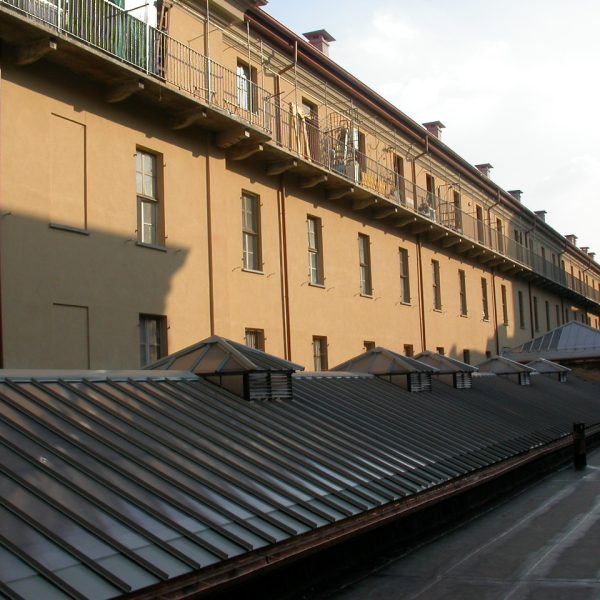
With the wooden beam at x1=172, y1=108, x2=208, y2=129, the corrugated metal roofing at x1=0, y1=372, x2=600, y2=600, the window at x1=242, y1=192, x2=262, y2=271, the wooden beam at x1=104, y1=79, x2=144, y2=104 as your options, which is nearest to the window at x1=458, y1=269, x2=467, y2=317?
the window at x1=242, y1=192, x2=262, y2=271

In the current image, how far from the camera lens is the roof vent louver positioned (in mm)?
10727

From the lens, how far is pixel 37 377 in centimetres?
809

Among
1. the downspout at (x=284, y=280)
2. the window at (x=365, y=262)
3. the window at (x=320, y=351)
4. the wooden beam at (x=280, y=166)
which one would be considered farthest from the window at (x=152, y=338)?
the window at (x=365, y=262)

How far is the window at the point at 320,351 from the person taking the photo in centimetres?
2355

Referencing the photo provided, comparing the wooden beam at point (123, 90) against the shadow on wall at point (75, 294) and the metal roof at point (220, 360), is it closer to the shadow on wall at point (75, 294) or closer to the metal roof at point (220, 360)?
the shadow on wall at point (75, 294)

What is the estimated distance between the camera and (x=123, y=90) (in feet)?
52.0

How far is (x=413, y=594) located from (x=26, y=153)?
990 centimetres

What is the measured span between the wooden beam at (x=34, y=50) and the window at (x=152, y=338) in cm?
523

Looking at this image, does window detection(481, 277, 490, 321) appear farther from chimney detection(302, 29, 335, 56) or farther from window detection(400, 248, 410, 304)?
chimney detection(302, 29, 335, 56)

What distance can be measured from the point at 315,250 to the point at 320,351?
2.83 meters

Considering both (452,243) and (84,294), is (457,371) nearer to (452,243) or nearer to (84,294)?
(84,294)

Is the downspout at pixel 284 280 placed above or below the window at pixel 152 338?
above

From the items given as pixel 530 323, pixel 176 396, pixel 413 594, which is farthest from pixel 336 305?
pixel 530 323

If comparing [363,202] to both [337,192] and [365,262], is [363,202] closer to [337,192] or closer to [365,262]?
A: [337,192]
